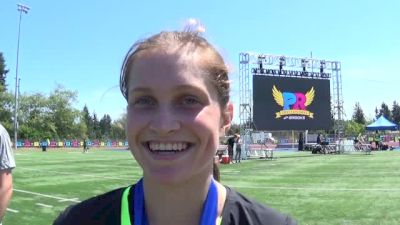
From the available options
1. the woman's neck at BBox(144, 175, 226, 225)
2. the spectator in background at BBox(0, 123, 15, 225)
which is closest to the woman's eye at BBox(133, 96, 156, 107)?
the woman's neck at BBox(144, 175, 226, 225)

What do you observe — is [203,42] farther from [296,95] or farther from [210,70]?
[296,95]

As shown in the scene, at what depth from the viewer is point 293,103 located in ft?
120

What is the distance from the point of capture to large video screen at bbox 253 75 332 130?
115 feet

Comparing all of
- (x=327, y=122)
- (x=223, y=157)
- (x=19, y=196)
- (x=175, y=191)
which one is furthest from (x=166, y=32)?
(x=327, y=122)

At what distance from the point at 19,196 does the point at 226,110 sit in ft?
38.1

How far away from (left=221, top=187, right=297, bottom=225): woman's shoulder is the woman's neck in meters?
0.04

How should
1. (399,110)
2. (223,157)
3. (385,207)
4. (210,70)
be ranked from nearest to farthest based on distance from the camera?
(210,70)
(385,207)
(223,157)
(399,110)

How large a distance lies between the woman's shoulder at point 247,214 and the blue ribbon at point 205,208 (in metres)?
0.06

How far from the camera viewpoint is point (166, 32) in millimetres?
1753

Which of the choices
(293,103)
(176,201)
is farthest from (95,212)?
(293,103)

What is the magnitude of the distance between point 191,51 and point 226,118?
11.4 inches

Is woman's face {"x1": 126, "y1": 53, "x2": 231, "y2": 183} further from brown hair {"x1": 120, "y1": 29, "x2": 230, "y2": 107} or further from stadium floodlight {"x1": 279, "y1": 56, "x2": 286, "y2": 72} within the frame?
stadium floodlight {"x1": 279, "y1": 56, "x2": 286, "y2": 72}

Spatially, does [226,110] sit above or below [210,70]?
below

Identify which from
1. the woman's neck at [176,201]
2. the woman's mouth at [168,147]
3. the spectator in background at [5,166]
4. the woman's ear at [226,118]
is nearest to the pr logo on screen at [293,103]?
the spectator in background at [5,166]
